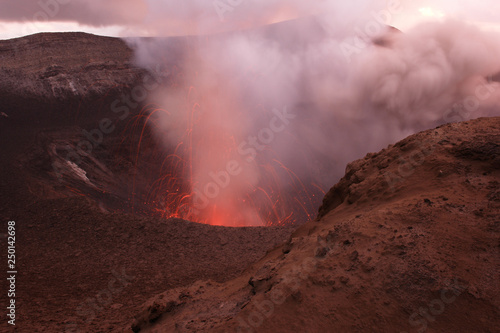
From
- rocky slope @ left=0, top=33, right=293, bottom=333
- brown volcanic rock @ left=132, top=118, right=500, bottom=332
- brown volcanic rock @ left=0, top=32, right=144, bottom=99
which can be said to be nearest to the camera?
brown volcanic rock @ left=132, top=118, right=500, bottom=332

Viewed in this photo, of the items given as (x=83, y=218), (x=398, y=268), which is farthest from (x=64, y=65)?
(x=398, y=268)

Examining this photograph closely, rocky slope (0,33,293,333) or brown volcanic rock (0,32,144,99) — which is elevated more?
brown volcanic rock (0,32,144,99)

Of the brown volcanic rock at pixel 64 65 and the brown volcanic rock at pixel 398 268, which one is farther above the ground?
the brown volcanic rock at pixel 64 65

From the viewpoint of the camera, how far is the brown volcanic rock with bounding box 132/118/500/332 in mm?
3047

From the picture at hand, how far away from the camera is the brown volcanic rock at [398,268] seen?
3.05 m

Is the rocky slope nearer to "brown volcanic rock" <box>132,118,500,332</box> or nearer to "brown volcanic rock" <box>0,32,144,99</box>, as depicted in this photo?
"brown volcanic rock" <box>0,32,144,99</box>

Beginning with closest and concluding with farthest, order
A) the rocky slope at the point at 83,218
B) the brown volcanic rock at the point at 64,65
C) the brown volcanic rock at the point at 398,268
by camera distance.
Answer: the brown volcanic rock at the point at 398,268 → the rocky slope at the point at 83,218 → the brown volcanic rock at the point at 64,65

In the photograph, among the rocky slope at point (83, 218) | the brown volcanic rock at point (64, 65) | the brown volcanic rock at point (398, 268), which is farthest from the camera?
the brown volcanic rock at point (64, 65)

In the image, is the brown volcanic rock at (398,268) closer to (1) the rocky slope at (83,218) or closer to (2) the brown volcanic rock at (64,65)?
(1) the rocky slope at (83,218)

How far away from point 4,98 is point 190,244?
14.9m

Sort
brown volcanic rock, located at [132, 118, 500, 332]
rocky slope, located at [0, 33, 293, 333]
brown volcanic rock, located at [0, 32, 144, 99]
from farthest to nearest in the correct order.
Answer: brown volcanic rock, located at [0, 32, 144, 99]
rocky slope, located at [0, 33, 293, 333]
brown volcanic rock, located at [132, 118, 500, 332]

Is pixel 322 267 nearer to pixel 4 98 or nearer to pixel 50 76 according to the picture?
pixel 4 98

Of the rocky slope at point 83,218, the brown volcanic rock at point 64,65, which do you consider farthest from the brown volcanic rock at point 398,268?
the brown volcanic rock at point 64,65

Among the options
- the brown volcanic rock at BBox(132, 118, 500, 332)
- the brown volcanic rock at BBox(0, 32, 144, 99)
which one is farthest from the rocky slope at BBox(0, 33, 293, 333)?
the brown volcanic rock at BBox(132, 118, 500, 332)
